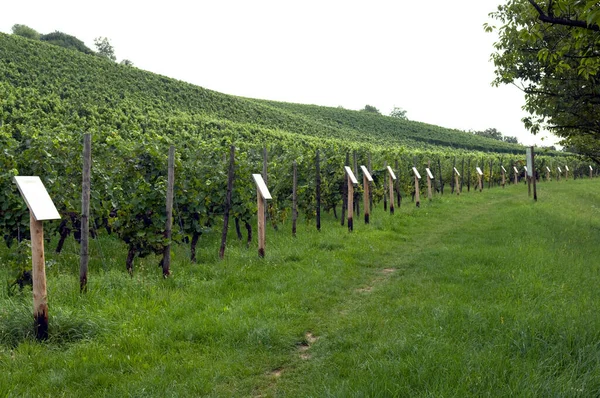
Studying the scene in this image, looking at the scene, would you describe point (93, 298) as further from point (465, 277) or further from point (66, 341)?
point (465, 277)

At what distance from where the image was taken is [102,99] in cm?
3866

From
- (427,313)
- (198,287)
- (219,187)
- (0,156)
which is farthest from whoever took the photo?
(219,187)

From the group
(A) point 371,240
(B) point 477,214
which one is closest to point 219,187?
(A) point 371,240

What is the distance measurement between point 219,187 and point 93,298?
4.94m

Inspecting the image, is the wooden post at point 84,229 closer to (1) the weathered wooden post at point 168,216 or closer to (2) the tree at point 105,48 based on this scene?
(1) the weathered wooden post at point 168,216

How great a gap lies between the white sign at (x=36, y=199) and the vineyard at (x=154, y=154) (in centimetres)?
281

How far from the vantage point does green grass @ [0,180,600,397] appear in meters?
3.99

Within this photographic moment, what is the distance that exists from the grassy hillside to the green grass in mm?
17563

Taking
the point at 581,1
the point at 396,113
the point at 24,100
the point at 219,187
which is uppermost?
the point at 396,113

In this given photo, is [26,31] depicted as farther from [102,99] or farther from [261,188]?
[261,188]

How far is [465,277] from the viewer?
24.6 feet

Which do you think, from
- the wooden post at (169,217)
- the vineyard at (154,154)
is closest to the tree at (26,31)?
the vineyard at (154,154)

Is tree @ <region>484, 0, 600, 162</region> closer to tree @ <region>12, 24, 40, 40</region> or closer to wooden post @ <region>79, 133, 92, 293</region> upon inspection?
wooden post @ <region>79, 133, 92, 293</region>

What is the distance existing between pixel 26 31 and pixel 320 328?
295 ft
